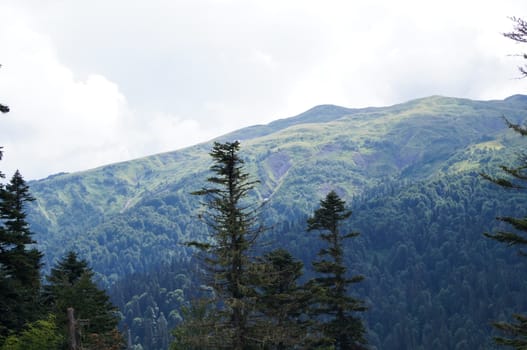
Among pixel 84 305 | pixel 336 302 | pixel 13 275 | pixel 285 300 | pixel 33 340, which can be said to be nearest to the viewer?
pixel 13 275

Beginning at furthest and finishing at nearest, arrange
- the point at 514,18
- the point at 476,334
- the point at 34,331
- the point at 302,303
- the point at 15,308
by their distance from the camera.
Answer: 1. the point at 476,334
2. the point at 302,303
3. the point at 15,308
4. the point at 34,331
5. the point at 514,18

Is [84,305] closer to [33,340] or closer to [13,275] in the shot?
[33,340]

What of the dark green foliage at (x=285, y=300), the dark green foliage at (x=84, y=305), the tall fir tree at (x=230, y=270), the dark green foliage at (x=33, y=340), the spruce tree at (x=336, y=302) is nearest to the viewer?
the dark green foliage at (x=33, y=340)

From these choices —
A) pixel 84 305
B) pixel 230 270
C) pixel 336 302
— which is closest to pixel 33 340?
pixel 230 270

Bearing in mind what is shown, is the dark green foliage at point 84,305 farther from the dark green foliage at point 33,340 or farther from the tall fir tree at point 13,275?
the dark green foliage at point 33,340

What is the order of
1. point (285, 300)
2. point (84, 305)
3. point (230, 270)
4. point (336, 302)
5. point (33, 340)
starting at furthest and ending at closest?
point (84, 305) < point (336, 302) < point (285, 300) < point (230, 270) < point (33, 340)

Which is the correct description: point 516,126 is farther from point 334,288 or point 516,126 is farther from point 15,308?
point 15,308

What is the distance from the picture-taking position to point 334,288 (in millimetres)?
35125

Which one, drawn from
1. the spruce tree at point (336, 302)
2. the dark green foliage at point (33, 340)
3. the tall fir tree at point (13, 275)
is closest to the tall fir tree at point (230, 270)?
the dark green foliage at point (33, 340)

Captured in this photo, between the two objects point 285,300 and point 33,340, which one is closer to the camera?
point 33,340

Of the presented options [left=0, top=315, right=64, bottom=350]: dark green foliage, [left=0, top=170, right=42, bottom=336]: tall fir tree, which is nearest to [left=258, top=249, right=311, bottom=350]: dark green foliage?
[left=0, top=315, right=64, bottom=350]: dark green foliage

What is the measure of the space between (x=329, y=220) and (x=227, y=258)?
1331 cm

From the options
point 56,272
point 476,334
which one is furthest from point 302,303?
point 476,334

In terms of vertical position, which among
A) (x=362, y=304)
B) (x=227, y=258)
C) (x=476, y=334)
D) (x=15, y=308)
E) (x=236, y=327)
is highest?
(x=227, y=258)
